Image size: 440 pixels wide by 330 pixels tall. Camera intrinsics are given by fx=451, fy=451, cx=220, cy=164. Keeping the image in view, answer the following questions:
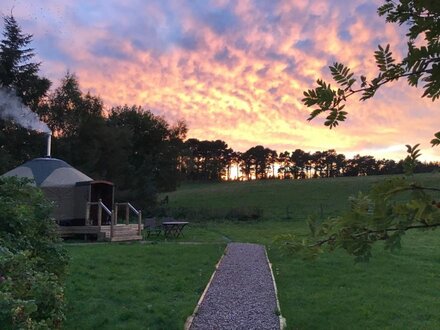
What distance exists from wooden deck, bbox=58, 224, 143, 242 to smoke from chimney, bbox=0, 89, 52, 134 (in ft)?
29.2

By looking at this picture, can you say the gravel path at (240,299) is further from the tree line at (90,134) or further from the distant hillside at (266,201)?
the tree line at (90,134)

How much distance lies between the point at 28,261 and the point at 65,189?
1547 centimetres

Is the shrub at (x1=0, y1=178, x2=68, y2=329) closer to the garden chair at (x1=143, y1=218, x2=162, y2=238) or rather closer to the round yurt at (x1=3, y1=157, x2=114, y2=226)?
the garden chair at (x1=143, y1=218, x2=162, y2=238)

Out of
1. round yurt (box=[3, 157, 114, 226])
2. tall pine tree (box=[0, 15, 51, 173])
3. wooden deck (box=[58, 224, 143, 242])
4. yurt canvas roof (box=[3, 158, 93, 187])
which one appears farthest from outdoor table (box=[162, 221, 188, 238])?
tall pine tree (box=[0, 15, 51, 173])

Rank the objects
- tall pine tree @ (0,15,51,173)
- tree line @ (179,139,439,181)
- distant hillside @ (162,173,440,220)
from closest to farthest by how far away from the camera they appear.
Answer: tall pine tree @ (0,15,51,173) → distant hillside @ (162,173,440,220) → tree line @ (179,139,439,181)

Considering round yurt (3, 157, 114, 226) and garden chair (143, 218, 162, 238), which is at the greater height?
round yurt (3, 157, 114, 226)

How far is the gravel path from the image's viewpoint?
6.22 m

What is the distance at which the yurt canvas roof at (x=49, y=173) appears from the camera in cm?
1871

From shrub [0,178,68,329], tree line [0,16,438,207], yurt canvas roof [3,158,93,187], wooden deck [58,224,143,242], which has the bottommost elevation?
wooden deck [58,224,143,242]

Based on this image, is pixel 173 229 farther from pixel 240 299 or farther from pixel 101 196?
pixel 240 299

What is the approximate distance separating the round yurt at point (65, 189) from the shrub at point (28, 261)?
12.6 meters

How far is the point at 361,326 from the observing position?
606cm

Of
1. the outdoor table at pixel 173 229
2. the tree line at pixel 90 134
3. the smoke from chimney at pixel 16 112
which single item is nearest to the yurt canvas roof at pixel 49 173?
the outdoor table at pixel 173 229

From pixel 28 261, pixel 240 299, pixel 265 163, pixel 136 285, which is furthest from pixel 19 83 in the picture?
pixel 265 163
